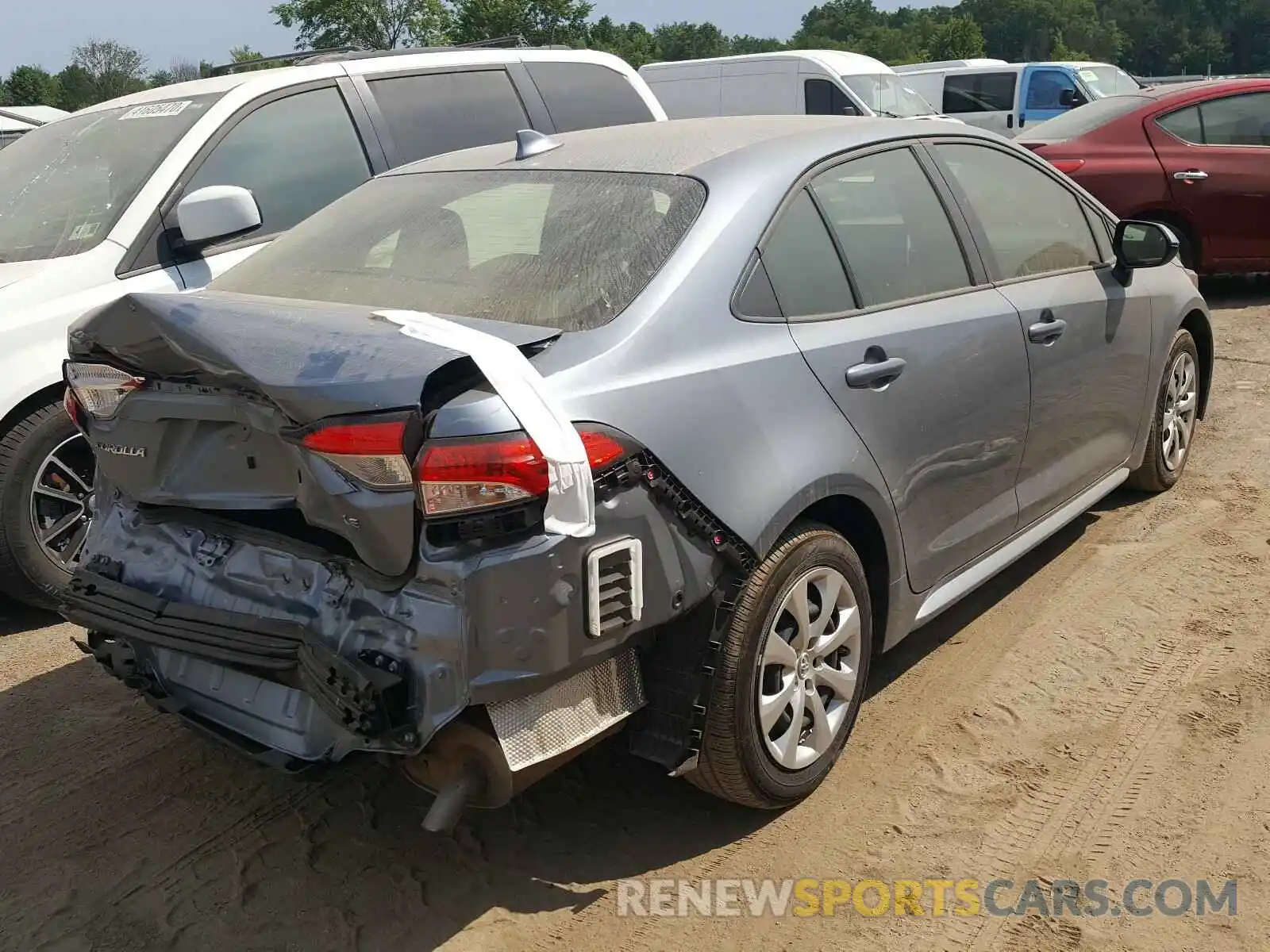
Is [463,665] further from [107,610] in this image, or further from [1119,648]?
[1119,648]

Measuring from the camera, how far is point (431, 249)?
330 cm

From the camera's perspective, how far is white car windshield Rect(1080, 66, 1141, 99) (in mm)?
19203

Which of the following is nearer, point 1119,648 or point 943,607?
point 943,607

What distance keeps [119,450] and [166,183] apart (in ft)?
7.35

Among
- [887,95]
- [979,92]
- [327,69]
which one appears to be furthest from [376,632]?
[979,92]

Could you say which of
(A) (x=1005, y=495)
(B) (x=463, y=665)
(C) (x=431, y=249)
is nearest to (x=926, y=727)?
(A) (x=1005, y=495)

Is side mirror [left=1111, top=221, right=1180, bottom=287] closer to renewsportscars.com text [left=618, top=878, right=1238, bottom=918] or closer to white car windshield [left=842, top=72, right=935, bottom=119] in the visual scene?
renewsportscars.com text [left=618, top=878, right=1238, bottom=918]

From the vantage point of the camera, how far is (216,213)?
4.57 meters

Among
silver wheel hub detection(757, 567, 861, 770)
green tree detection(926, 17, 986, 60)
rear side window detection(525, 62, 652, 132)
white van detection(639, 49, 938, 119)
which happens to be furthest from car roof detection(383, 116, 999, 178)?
green tree detection(926, 17, 986, 60)

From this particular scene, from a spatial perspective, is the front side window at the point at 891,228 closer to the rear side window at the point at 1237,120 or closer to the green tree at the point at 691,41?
the rear side window at the point at 1237,120

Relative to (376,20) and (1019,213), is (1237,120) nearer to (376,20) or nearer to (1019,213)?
(1019,213)

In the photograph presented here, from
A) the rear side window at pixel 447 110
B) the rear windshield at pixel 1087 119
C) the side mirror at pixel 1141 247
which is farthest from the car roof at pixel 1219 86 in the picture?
the rear side window at pixel 447 110

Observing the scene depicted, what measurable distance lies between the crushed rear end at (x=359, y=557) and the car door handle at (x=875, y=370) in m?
0.68

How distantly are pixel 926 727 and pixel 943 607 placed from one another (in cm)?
37
